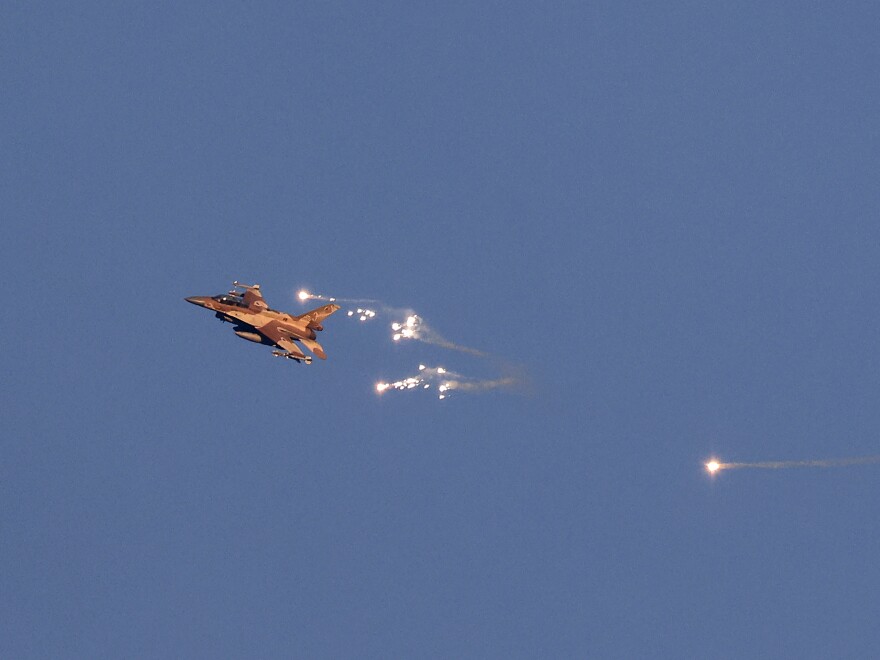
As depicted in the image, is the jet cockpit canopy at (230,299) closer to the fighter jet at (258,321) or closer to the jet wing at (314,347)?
the fighter jet at (258,321)

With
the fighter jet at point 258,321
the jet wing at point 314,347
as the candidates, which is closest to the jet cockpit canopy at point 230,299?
the fighter jet at point 258,321

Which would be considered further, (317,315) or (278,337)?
(317,315)

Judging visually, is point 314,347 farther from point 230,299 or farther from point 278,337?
point 230,299

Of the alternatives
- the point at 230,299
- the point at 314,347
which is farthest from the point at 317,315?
the point at 230,299

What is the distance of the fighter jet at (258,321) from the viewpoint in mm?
153375

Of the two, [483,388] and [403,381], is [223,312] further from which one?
[483,388]

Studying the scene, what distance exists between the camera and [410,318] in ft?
537

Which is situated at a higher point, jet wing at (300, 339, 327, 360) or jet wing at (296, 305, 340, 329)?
jet wing at (296, 305, 340, 329)

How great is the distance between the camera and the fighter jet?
153375 mm

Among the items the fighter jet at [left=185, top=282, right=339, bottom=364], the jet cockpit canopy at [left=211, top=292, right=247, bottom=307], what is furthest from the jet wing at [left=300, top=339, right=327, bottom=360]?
the jet cockpit canopy at [left=211, top=292, right=247, bottom=307]

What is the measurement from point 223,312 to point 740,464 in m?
66.6

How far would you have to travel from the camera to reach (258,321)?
154 metres

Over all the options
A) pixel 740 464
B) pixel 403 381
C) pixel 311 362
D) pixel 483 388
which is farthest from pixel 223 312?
pixel 740 464

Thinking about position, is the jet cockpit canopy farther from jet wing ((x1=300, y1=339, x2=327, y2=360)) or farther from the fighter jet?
jet wing ((x1=300, y1=339, x2=327, y2=360))
